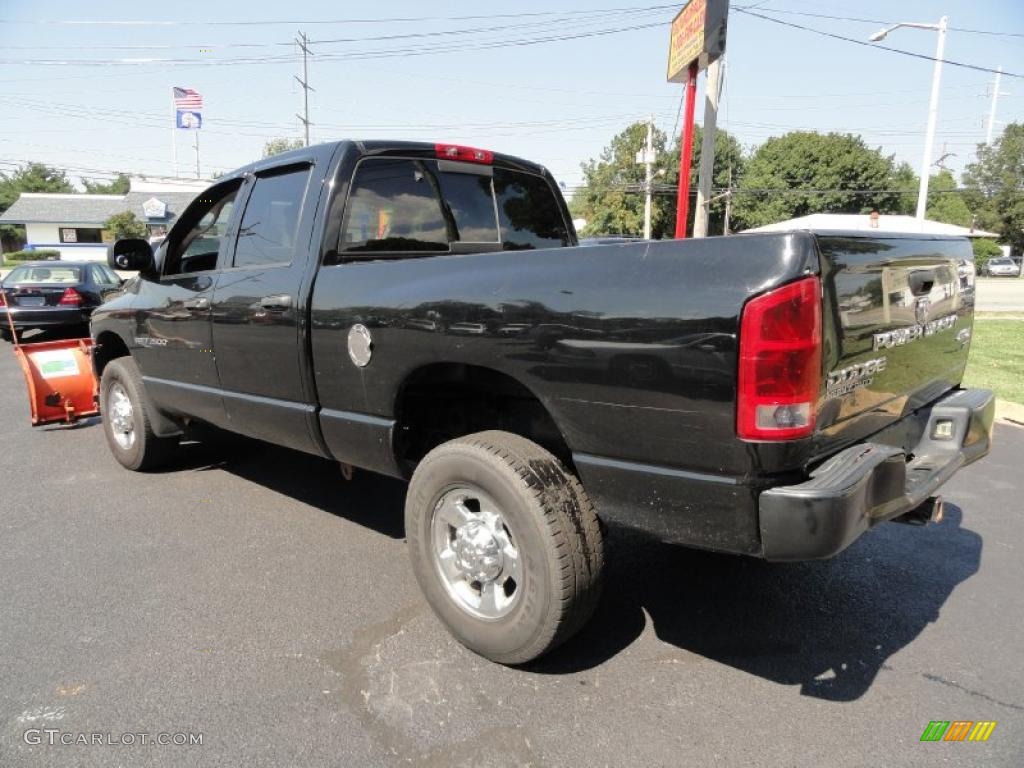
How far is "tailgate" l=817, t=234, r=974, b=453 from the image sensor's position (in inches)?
80.8

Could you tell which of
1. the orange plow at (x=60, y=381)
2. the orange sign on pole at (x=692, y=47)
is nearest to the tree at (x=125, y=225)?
the orange sign on pole at (x=692, y=47)

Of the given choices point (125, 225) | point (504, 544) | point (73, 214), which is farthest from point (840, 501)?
point (73, 214)

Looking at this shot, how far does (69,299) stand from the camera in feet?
39.5

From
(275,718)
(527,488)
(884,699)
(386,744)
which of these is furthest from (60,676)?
(884,699)

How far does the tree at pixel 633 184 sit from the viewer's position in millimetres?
62000

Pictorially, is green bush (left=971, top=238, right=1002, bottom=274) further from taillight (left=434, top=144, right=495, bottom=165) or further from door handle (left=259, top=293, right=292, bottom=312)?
door handle (left=259, top=293, right=292, bottom=312)

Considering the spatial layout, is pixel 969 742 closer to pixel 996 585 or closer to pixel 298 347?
pixel 996 585

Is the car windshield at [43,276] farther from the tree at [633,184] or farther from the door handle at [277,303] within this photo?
the tree at [633,184]

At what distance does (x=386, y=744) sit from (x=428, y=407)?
55.6 inches

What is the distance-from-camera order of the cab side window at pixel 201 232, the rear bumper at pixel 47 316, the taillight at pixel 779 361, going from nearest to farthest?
1. the taillight at pixel 779 361
2. the cab side window at pixel 201 232
3. the rear bumper at pixel 47 316

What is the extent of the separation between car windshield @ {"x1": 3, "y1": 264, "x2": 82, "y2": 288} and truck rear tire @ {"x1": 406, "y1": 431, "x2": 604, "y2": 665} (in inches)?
490

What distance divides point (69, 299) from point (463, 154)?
11.2 meters

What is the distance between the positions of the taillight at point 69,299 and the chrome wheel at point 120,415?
27.8 feet

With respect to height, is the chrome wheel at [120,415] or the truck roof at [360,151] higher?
the truck roof at [360,151]
